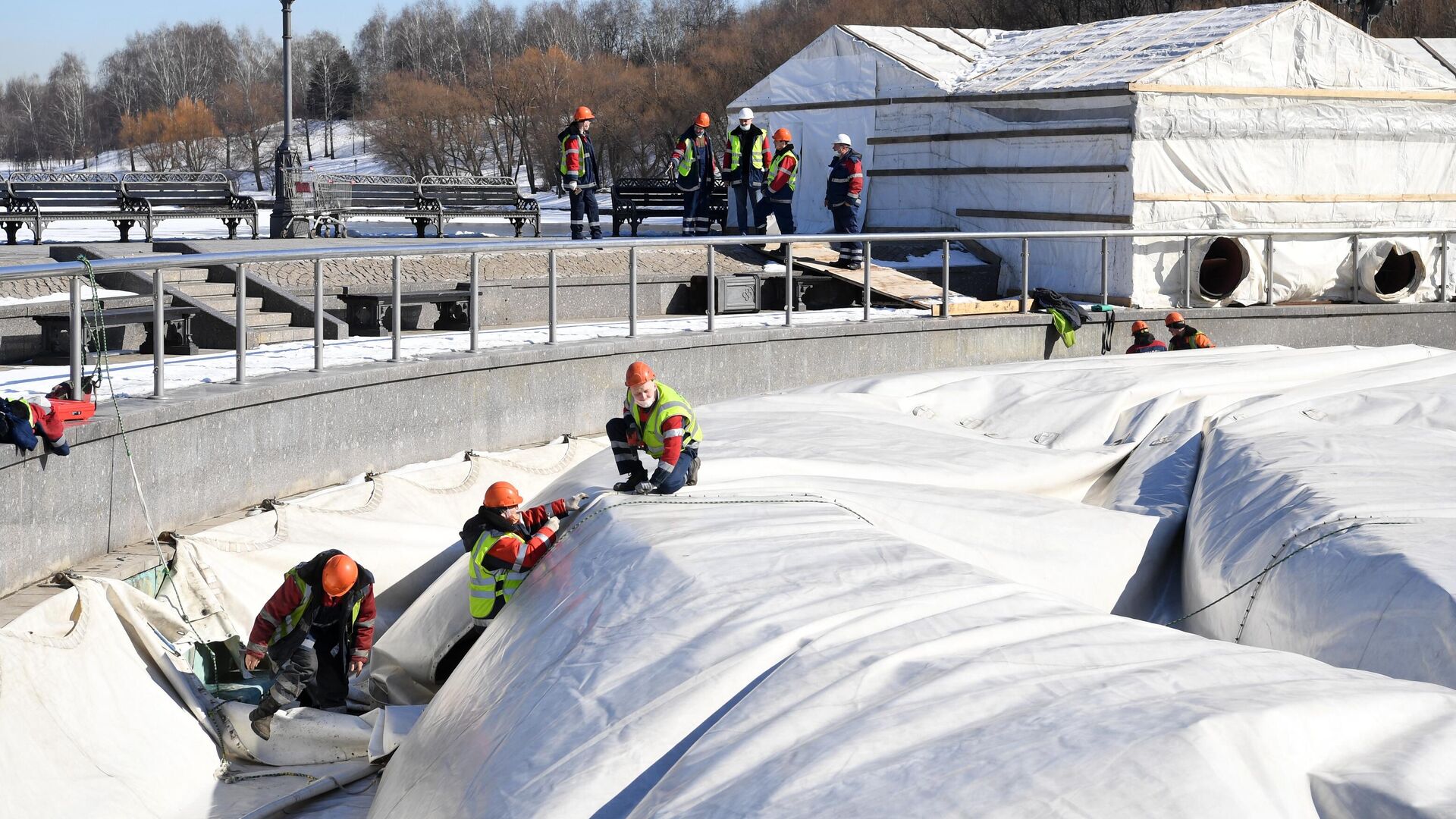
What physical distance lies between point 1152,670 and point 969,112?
13636mm

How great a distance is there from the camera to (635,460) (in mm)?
7797

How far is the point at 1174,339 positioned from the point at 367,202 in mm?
10099

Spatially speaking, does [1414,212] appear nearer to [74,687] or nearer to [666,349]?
[666,349]

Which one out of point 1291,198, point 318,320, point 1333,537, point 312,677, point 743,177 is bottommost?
point 312,677

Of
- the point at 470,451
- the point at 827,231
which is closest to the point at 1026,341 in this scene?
the point at 827,231

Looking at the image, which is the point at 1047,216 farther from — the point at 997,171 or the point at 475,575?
the point at 475,575

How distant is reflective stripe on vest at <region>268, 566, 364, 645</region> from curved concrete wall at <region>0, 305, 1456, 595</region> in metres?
1.03

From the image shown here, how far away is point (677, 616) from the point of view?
18.7 ft

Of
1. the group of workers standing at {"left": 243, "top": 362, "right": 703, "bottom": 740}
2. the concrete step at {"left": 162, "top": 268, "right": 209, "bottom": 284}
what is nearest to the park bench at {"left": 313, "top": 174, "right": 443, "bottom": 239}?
the concrete step at {"left": 162, "top": 268, "right": 209, "bottom": 284}

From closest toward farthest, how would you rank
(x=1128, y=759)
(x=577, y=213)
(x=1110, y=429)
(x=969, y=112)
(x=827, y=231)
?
(x=1128, y=759)
(x=1110, y=429)
(x=577, y=213)
(x=969, y=112)
(x=827, y=231)

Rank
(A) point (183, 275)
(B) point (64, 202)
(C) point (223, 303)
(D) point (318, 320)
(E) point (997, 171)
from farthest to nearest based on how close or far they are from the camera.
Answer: (B) point (64, 202) < (E) point (997, 171) < (A) point (183, 275) < (C) point (223, 303) < (D) point (318, 320)

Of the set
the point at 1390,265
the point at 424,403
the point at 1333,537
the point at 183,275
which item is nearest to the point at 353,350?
the point at 424,403

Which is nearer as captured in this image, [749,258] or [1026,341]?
[1026,341]

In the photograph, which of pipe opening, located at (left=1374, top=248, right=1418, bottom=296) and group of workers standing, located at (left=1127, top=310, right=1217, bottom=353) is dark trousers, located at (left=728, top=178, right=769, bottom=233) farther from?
pipe opening, located at (left=1374, top=248, right=1418, bottom=296)
